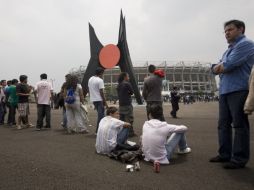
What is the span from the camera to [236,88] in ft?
14.1

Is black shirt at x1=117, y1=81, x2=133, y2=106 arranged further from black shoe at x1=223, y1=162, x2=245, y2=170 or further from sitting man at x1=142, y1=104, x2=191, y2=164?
black shoe at x1=223, y1=162, x2=245, y2=170

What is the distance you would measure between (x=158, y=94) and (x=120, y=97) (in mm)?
868

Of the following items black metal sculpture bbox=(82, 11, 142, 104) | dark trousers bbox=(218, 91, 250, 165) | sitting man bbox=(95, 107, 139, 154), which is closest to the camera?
dark trousers bbox=(218, 91, 250, 165)

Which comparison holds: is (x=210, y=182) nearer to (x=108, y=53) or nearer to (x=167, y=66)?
(x=108, y=53)

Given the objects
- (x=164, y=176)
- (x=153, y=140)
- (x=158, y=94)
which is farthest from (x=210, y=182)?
(x=158, y=94)

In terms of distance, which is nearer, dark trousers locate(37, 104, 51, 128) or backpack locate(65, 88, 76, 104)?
backpack locate(65, 88, 76, 104)

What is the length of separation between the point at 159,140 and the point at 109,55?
52.3 ft

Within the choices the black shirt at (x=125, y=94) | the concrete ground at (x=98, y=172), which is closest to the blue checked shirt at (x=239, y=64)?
the concrete ground at (x=98, y=172)

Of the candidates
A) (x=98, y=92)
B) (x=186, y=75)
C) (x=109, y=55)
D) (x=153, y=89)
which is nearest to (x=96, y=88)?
(x=98, y=92)

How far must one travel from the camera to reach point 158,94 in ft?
23.7

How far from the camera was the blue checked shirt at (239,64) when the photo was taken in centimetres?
425

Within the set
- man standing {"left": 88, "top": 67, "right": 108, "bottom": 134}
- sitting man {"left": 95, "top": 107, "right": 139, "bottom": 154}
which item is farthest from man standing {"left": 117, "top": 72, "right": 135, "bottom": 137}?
sitting man {"left": 95, "top": 107, "right": 139, "bottom": 154}

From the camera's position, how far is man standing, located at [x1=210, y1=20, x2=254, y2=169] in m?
4.24

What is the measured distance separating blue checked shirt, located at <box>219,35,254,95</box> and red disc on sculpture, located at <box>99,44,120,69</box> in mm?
15132
